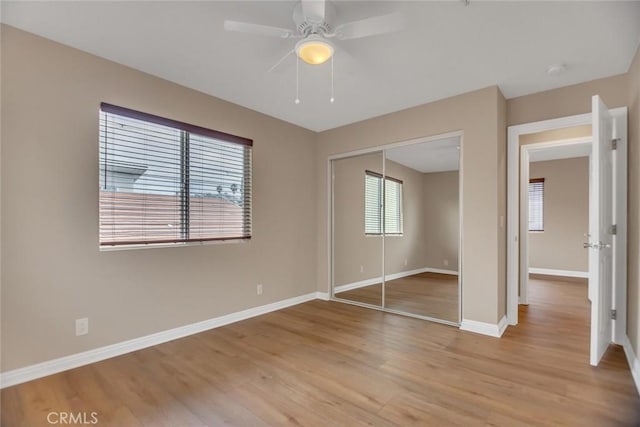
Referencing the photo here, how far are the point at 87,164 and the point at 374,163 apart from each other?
3274mm

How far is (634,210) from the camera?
8.49ft

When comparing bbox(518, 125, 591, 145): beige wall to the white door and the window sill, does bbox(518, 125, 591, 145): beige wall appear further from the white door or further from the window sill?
the window sill

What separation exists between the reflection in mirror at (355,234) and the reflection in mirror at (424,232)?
0.28 metres

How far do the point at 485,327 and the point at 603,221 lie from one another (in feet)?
4.74

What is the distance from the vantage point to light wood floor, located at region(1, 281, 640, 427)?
1.86 m

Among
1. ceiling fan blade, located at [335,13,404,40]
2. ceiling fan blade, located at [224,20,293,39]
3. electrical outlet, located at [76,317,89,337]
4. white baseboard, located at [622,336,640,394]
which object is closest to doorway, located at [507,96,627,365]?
white baseboard, located at [622,336,640,394]

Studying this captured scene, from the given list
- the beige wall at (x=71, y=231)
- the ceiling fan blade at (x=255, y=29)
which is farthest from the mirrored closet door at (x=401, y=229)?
the ceiling fan blade at (x=255, y=29)

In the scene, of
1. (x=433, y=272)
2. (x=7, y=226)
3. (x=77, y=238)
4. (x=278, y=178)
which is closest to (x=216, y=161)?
(x=278, y=178)

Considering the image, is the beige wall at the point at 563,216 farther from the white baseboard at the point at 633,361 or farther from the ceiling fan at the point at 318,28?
the ceiling fan at the point at 318,28

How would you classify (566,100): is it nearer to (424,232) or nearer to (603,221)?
(603,221)

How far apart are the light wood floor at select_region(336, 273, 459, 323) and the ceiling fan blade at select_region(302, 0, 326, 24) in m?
3.13

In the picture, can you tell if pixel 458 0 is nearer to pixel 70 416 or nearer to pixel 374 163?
pixel 374 163

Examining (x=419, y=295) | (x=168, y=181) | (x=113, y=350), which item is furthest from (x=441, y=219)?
(x=113, y=350)

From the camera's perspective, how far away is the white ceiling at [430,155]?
3.61m
